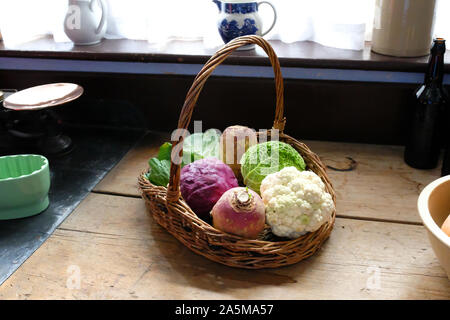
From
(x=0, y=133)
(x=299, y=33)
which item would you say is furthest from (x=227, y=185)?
(x=0, y=133)

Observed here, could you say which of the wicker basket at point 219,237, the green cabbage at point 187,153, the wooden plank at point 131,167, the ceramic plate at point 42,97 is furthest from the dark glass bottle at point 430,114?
the ceramic plate at point 42,97

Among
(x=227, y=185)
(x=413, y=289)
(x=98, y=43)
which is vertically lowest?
(x=413, y=289)

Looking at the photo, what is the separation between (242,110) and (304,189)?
0.52 m

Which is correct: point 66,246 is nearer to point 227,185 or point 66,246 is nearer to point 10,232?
point 10,232

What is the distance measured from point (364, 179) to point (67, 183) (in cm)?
71

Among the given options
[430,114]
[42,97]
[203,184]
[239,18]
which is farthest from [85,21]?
[430,114]

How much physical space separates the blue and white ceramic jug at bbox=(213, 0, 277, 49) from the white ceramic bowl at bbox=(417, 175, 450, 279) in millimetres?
599

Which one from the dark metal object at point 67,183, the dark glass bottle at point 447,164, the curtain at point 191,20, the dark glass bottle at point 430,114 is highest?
the curtain at point 191,20

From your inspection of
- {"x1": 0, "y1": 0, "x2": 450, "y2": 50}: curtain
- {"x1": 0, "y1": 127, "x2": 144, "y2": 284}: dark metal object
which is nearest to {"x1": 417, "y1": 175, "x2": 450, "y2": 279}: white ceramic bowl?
{"x1": 0, "y1": 0, "x2": 450, "y2": 50}: curtain

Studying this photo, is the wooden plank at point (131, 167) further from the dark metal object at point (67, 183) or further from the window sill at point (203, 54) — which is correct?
the window sill at point (203, 54)

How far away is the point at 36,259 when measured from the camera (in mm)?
803

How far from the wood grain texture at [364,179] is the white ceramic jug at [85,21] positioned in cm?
34

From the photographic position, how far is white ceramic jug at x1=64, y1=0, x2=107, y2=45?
1192 millimetres

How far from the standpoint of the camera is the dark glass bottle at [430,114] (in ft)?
3.14
